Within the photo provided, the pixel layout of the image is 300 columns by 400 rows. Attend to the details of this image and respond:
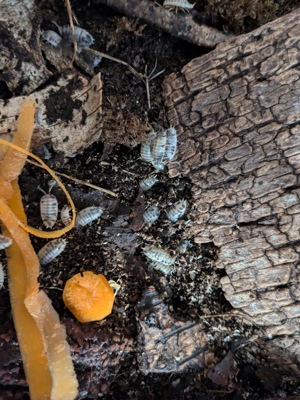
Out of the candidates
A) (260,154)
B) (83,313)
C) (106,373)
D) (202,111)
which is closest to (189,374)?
(106,373)

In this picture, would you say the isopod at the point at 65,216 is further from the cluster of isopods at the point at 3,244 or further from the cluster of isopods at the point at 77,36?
the cluster of isopods at the point at 77,36

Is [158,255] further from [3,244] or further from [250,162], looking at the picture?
[3,244]

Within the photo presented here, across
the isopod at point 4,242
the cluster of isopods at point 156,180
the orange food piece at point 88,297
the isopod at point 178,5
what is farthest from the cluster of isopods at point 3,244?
the isopod at point 178,5

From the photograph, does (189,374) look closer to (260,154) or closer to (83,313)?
(83,313)

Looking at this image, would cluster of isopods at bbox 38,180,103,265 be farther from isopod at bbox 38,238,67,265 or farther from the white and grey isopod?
the white and grey isopod

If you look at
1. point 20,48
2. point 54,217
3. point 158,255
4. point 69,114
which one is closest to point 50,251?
point 54,217
